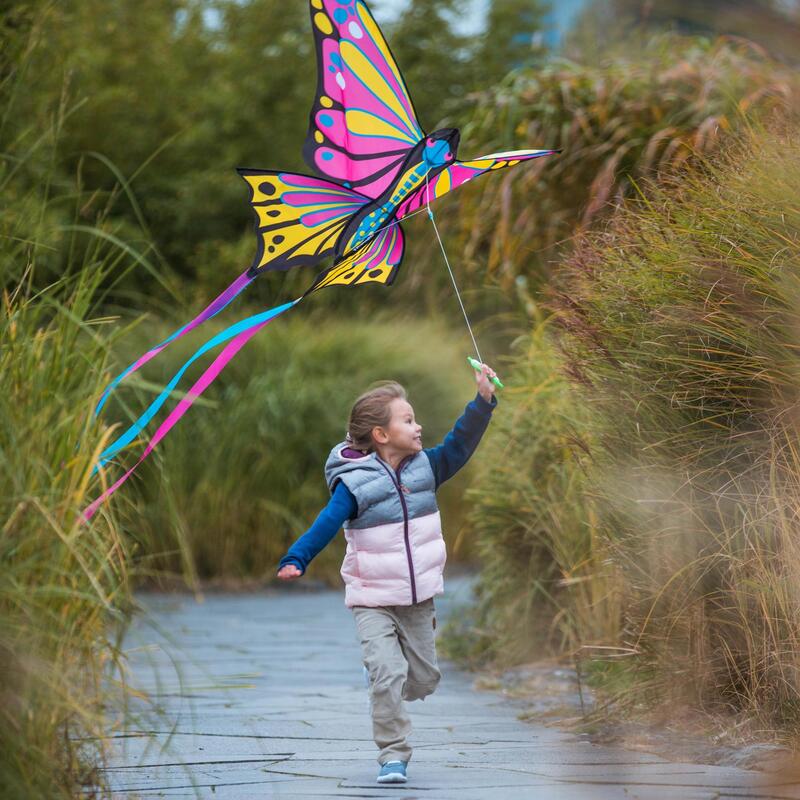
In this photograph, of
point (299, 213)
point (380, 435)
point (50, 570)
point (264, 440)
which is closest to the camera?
point (50, 570)

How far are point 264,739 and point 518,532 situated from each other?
1805 millimetres

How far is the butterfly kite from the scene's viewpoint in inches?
169

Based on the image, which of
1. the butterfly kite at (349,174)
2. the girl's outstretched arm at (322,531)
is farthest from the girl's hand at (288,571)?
the butterfly kite at (349,174)

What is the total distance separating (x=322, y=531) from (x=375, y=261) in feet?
3.06

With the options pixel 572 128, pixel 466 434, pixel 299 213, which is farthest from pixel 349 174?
pixel 572 128

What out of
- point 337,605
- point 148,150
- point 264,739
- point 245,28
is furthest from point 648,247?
point 245,28

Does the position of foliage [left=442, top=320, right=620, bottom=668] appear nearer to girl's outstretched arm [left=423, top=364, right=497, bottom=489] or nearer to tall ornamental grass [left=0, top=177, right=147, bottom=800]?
girl's outstretched arm [left=423, top=364, right=497, bottom=489]

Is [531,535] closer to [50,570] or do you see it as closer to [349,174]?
[349,174]

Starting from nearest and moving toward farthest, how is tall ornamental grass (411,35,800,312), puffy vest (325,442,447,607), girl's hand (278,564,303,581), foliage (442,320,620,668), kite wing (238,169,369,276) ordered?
1. girl's hand (278,564,303,581)
2. puffy vest (325,442,447,607)
3. kite wing (238,169,369,276)
4. foliage (442,320,620,668)
5. tall ornamental grass (411,35,800,312)

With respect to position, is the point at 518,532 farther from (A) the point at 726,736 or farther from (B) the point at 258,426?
(B) the point at 258,426

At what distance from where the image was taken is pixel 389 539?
410 centimetres

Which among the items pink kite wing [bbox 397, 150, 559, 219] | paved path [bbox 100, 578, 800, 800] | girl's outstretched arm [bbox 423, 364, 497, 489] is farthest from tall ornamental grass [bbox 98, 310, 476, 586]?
pink kite wing [bbox 397, 150, 559, 219]

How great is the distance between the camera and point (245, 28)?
1688 centimetres

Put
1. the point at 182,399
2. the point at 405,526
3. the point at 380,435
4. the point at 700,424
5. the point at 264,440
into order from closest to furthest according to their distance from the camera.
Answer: the point at 182,399
the point at 700,424
the point at 405,526
the point at 380,435
the point at 264,440
